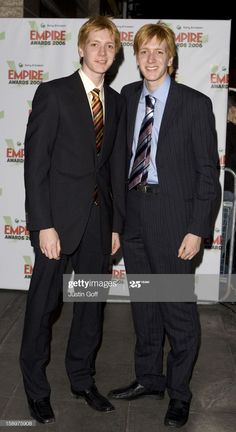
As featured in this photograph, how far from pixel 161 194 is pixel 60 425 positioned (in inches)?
55.6

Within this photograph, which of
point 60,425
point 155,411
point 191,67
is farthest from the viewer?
point 191,67

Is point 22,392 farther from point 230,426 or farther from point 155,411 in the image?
point 230,426

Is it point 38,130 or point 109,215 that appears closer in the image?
point 38,130

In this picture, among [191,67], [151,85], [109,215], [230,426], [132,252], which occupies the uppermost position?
[191,67]

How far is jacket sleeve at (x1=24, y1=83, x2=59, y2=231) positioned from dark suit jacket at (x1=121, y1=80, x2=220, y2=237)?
61 centimetres

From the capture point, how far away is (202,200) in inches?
123

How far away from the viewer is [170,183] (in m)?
3.20

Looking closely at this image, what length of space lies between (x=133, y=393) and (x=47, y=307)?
86 cm

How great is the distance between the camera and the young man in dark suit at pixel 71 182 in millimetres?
3047

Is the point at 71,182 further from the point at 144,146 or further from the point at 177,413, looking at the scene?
the point at 177,413

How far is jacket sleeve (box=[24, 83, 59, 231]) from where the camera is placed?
9.87ft

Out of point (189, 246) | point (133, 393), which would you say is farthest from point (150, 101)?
point (133, 393)

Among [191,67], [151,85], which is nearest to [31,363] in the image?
[151,85]

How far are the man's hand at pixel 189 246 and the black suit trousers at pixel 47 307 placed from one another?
0.47 m
